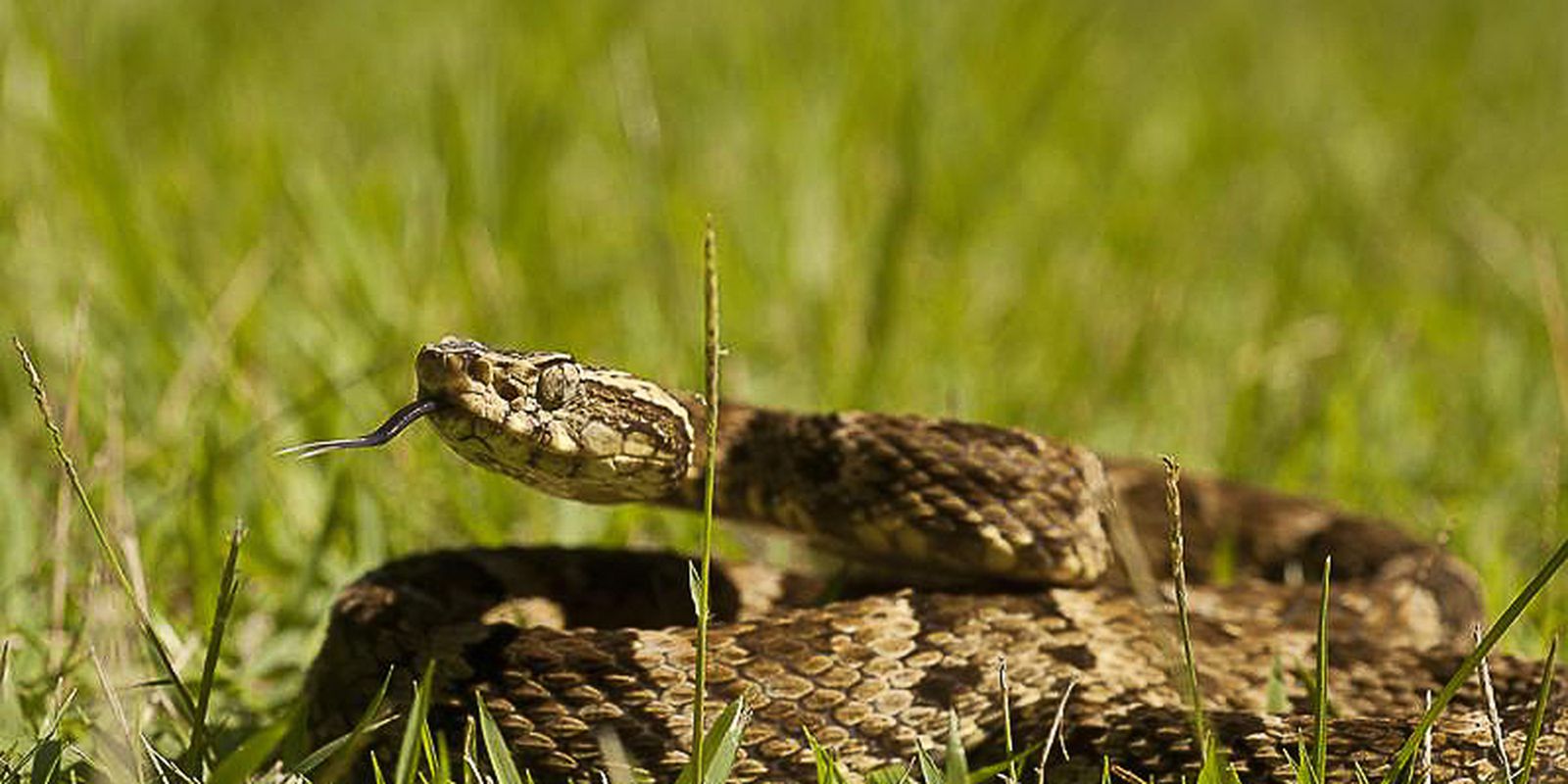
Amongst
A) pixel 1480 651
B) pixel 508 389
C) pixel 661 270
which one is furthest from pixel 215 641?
pixel 661 270

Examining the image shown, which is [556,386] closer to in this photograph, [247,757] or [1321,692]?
[247,757]

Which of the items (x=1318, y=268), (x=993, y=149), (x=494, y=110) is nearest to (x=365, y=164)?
(x=494, y=110)

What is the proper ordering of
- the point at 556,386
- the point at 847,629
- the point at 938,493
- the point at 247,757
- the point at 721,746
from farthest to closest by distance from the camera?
the point at 938,493 < the point at 847,629 < the point at 556,386 < the point at 721,746 < the point at 247,757

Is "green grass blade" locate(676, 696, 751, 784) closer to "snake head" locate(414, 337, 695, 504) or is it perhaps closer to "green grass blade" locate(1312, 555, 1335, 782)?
"snake head" locate(414, 337, 695, 504)

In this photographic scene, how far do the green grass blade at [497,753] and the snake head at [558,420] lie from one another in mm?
466

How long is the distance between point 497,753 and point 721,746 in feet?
Result: 1.36

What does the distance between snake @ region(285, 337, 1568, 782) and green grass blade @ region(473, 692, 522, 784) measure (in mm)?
84

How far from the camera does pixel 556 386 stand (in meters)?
3.20

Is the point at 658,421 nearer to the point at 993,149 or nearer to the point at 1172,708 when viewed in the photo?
the point at 1172,708

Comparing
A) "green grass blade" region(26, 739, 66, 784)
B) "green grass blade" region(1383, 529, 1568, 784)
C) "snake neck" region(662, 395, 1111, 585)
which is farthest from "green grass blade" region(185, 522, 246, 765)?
"green grass blade" region(1383, 529, 1568, 784)

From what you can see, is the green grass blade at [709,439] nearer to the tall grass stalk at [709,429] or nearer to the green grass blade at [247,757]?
the tall grass stalk at [709,429]

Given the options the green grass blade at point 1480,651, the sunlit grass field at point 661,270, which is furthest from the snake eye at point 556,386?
the green grass blade at point 1480,651

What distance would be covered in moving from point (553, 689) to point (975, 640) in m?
0.86

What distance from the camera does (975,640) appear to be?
353 centimetres
